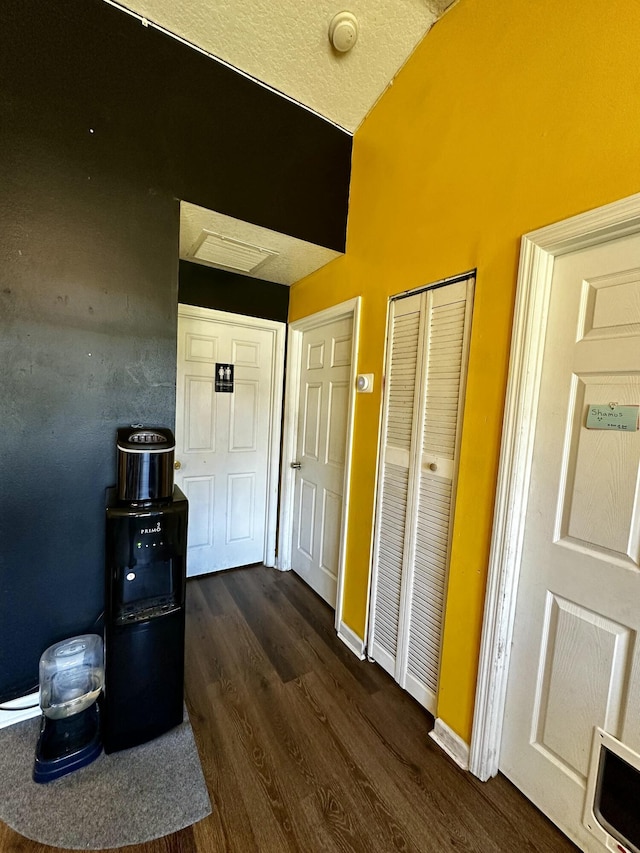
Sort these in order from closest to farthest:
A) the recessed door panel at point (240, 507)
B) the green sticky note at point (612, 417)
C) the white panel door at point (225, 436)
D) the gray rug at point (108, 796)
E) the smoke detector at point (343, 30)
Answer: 1. the green sticky note at point (612, 417)
2. the gray rug at point (108, 796)
3. the smoke detector at point (343, 30)
4. the white panel door at point (225, 436)
5. the recessed door panel at point (240, 507)

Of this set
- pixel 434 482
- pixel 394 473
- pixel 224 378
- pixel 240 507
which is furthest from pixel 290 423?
pixel 434 482

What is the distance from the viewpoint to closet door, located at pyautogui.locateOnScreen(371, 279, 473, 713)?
58.7 inches

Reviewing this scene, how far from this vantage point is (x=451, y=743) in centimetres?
143

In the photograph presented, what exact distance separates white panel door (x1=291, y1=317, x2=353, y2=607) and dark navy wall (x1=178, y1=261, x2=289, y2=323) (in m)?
0.36

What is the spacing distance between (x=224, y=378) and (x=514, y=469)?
2.08 metres

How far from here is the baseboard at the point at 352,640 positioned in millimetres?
1964

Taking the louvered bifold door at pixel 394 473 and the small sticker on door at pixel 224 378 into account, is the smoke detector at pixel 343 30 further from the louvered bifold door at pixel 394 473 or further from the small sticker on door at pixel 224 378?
the small sticker on door at pixel 224 378

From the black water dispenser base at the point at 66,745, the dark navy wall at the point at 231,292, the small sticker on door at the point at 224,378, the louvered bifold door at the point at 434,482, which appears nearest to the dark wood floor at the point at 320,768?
the black water dispenser base at the point at 66,745

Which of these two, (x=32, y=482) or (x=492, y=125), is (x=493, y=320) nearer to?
(x=492, y=125)

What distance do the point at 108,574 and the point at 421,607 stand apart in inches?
53.7

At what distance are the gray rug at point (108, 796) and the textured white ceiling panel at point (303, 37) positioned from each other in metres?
3.06

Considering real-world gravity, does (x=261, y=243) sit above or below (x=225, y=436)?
above

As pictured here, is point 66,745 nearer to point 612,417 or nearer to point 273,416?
point 273,416

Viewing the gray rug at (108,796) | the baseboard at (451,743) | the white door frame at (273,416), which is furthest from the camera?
the white door frame at (273,416)
